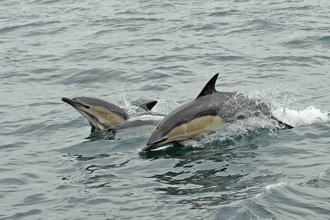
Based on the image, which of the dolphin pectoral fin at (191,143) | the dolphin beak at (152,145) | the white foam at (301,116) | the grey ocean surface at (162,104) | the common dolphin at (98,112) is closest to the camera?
the grey ocean surface at (162,104)

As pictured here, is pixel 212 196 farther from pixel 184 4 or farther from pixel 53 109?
pixel 184 4

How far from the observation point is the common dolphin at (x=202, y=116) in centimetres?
1282

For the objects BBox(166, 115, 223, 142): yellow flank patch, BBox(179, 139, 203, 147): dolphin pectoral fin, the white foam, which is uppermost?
BBox(166, 115, 223, 142): yellow flank patch

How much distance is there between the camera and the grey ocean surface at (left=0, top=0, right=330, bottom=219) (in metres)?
10.2

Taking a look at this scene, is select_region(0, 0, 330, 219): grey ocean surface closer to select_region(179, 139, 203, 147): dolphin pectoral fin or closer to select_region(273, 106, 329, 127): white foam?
select_region(273, 106, 329, 127): white foam

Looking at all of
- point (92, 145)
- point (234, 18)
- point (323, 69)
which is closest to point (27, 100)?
point (92, 145)

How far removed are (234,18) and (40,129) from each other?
46.8 ft

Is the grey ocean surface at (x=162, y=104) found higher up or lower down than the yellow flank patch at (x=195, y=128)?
lower down

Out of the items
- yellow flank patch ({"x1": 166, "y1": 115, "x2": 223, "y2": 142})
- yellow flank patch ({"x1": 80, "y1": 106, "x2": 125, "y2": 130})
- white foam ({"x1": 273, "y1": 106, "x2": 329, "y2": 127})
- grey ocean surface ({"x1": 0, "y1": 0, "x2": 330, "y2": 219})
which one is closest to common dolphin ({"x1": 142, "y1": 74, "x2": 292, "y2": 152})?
yellow flank patch ({"x1": 166, "y1": 115, "x2": 223, "y2": 142})

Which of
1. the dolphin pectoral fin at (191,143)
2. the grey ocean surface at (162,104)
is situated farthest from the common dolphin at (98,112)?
the dolphin pectoral fin at (191,143)

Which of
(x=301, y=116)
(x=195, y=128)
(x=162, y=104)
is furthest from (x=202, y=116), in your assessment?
(x=162, y=104)

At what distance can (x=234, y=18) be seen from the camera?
27.7 m

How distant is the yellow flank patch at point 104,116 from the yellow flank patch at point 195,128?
2532 mm

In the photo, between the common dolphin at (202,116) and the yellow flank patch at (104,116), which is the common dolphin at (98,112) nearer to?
the yellow flank patch at (104,116)
